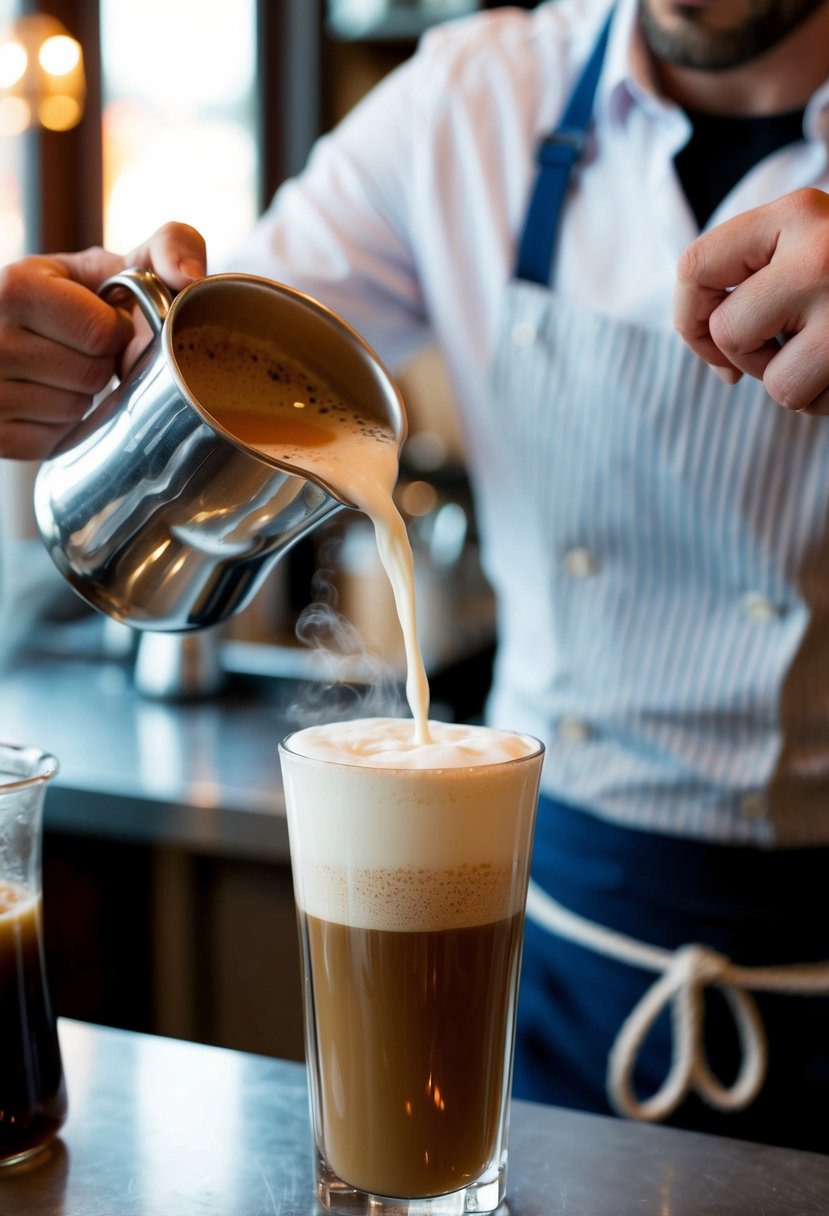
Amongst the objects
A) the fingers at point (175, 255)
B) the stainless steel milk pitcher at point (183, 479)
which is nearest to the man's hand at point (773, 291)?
the stainless steel milk pitcher at point (183, 479)

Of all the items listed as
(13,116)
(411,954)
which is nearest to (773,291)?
(411,954)

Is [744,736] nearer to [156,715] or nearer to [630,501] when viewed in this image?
[630,501]

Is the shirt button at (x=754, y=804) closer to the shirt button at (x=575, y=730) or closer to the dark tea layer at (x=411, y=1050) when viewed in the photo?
the shirt button at (x=575, y=730)

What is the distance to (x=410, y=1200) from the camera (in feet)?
2.81

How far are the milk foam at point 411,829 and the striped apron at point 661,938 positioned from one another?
2.32 ft

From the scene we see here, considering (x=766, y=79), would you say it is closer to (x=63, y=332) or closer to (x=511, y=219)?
(x=511, y=219)

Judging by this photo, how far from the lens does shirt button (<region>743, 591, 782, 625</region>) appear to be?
1.48m

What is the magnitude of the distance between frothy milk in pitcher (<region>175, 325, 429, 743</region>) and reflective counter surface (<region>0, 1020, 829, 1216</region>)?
311mm

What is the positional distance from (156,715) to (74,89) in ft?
3.98

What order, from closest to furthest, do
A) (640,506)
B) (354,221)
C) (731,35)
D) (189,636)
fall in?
(731,35) → (640,506) → (354,221) → (189,636)

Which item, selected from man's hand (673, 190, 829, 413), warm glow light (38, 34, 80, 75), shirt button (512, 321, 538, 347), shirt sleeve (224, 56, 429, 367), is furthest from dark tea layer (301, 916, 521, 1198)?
warm glow light (38, 34, 80, 75)

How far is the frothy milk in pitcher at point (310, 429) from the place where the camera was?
3.08ft

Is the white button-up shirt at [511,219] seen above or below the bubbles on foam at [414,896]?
above

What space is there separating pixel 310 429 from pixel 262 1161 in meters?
0.52
